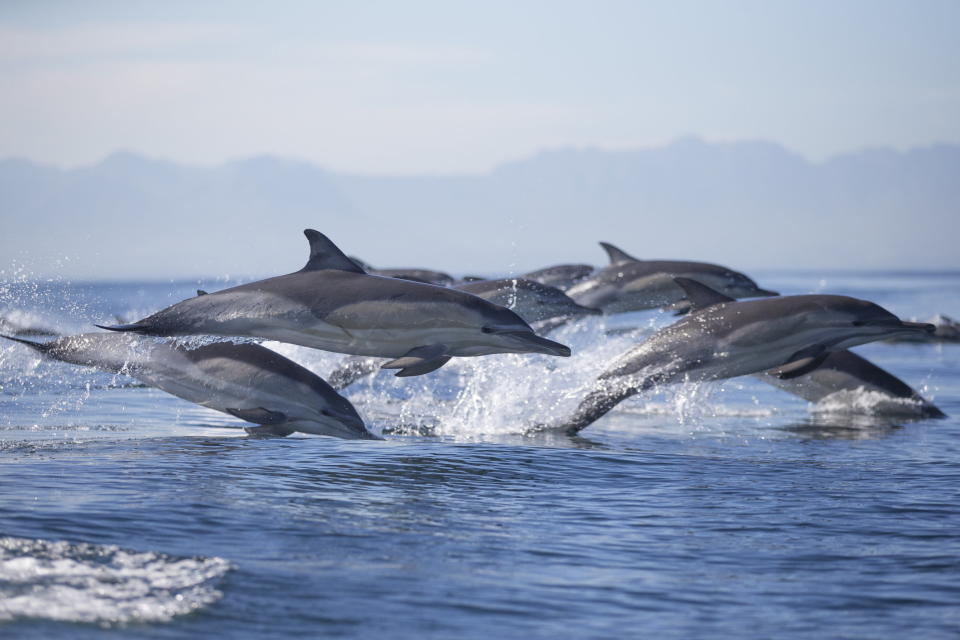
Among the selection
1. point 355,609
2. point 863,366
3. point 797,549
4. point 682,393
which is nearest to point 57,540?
point 355,609

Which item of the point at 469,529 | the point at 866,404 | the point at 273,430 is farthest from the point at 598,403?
the point at 866,404

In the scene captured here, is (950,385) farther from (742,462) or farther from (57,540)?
(57,540)

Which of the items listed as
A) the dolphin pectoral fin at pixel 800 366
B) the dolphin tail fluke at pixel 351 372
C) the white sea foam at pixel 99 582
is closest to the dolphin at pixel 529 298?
the dolphin tail fluke at pixel 351 372

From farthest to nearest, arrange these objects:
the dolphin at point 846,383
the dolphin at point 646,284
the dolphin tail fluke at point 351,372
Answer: the dolphin at point 646,284 → the dolphin at point 846,383 → the dolphin tail fluke at point 351,372

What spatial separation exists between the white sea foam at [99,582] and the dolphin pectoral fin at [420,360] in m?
2.57

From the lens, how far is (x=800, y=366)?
10.6 metres

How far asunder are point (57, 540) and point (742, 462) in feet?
19.0

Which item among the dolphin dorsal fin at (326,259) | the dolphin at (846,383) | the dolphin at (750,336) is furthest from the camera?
the dolphin at (846,383)

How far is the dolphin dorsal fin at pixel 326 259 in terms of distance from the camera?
8984 mm

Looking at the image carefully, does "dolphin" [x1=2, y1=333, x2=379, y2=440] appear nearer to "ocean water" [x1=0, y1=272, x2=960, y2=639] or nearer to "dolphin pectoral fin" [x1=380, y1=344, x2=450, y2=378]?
"ocean water" [x1=0, y1=272, x2=960, y2=639]

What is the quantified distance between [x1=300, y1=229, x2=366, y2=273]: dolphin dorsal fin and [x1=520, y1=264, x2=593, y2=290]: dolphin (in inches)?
404

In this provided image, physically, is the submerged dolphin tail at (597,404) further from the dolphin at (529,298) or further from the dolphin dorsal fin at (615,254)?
the dolphin dorsal fin at (615,254)

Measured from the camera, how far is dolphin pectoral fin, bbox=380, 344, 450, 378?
8320 millimetres

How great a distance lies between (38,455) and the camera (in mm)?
9094
